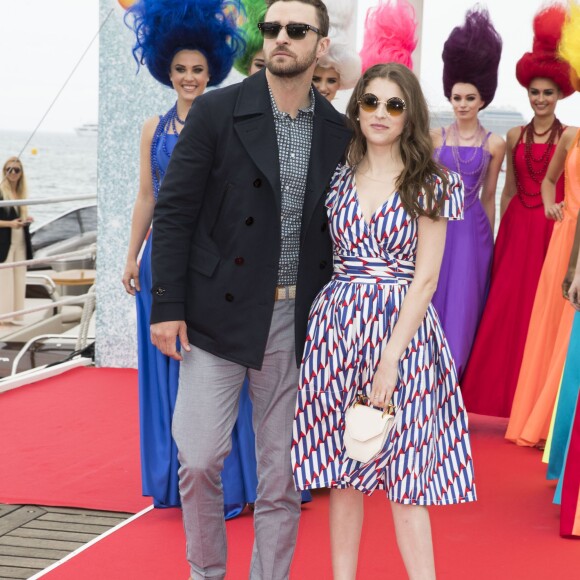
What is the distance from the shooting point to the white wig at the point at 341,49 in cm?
408

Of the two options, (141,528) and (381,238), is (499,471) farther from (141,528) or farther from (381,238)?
(381,238)

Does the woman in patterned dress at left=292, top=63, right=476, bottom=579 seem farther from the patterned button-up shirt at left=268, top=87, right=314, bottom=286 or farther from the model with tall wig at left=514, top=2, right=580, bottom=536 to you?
the model with tall wig at left=514, top=2, right=580, bottom=536

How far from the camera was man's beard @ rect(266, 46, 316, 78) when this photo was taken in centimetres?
260

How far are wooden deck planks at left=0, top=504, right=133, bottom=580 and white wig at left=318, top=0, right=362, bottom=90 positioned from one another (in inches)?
74.8

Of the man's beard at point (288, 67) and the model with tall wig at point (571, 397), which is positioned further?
the model with tall wig at point (571, 397)

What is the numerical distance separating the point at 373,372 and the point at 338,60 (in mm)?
1866

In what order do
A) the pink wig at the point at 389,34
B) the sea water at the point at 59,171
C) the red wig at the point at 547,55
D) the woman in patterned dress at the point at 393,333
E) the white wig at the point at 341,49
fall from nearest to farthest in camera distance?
the woman in patterned dress at the point at 393,333
the white wig at the point at 341,49
the pink wig at the point at 389,34
the red wig at the point at 547,55
the sea water at the point at 59,171

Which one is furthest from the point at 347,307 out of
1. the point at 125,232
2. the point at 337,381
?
the point at 125,232

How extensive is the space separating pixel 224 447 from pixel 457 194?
88 cm

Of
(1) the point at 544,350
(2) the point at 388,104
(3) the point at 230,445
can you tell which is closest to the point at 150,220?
(3) the point at 230,445

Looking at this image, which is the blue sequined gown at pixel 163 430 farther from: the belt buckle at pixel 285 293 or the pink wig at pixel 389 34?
the pink wig at pixel 389 34

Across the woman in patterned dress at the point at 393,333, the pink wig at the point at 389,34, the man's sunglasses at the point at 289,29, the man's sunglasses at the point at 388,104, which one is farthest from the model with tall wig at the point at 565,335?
the man's sunglasses at the point at 289,29

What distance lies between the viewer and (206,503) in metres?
2.69

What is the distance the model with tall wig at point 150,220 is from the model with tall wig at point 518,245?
2.00m
